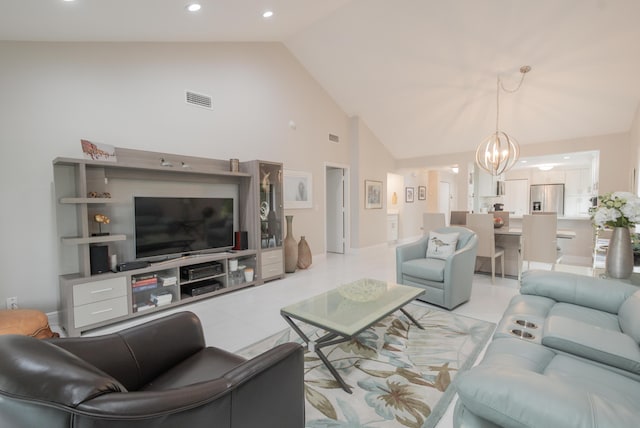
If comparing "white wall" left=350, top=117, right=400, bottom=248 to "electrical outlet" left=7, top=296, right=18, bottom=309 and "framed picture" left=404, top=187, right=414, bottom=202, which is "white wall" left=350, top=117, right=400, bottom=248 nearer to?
"framed picture" left=404, top=187, right=414, bottom=202

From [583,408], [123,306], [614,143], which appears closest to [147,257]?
[123,306]

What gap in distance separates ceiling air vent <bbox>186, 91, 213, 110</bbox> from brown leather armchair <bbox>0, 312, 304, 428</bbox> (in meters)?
3.28

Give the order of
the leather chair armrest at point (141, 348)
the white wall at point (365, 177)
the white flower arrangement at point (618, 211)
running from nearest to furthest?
the leather chair armrest at point (141, 348)
the white flower arrangement at point (618, 211)
the white wall at point (365, 177)

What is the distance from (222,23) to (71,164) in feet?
7.68

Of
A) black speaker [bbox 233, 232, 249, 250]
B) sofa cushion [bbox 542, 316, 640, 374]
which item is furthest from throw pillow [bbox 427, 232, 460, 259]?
black speaker [bbox 233, 232, 249, 250]

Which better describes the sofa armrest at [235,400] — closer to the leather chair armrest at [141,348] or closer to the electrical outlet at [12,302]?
the leather chair armrest at [141,348]

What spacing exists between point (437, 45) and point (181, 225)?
4.52 metres

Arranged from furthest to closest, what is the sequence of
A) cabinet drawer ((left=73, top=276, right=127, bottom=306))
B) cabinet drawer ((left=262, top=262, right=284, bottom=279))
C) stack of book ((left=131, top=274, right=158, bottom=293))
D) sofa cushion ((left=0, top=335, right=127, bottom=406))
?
1. cabinet drawer ((left=262, top=262, right=284, bottom=279))
2. stack of book ((left=131, top=274, right=158, bottom=293))
3. cabinet drawer ((left=73, top=276, right=127, bottom=306))
4. sofa cushion ((left=0, top=335, right=127, bottom=406))

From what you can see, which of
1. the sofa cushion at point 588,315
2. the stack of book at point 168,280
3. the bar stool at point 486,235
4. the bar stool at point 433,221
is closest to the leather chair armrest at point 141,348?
the stack of book at point 168,280

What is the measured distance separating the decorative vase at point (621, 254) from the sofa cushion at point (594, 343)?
1.06 metres

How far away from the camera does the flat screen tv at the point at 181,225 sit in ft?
10.7

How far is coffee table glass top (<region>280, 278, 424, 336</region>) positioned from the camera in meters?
2.05


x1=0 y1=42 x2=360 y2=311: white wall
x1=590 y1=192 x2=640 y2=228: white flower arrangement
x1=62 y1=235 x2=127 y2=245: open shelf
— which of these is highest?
x1=0 y1=42 x2=360 y2=311: white wall

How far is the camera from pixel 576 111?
5.01 meters
